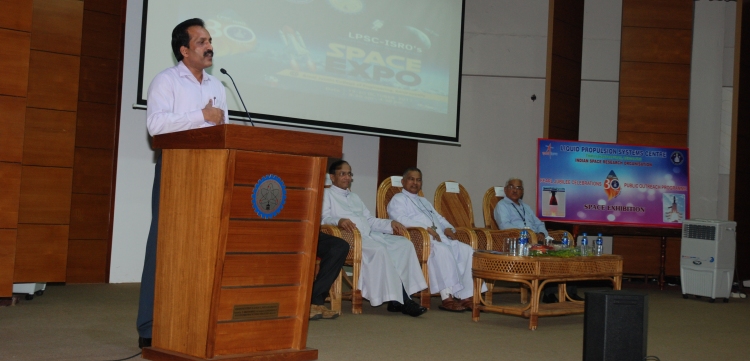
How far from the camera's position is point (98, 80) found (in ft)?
18.9

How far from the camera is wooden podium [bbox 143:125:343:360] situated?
2.69 metres

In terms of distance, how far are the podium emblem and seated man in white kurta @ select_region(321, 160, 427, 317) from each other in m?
2.14

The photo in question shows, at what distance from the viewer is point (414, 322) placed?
15.2ft

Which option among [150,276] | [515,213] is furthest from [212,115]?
[515,213]

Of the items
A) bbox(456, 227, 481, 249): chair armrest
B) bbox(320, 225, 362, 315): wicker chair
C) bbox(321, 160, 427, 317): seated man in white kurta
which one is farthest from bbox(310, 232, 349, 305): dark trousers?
bbox(456, 227, 481, 249): chair armrest

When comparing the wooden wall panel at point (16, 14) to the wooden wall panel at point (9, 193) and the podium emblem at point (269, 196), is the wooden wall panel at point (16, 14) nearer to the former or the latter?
the wooden wall panel at point (9, 193)

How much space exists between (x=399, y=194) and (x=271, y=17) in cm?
169

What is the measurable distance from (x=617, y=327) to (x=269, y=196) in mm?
1499

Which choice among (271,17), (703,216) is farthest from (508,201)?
(703,216)

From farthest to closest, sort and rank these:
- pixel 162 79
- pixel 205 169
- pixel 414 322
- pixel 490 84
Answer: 1. pixel 490 84
2. pixel 414 322
3. pixel 162 79
4. pixel 205 169

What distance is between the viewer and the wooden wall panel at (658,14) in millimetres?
8117

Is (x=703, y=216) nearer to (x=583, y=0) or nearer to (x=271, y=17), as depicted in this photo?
(x=583, y=0)

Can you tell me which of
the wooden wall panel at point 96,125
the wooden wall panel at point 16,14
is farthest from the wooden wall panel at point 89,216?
the wooden wall panel at point 16,14

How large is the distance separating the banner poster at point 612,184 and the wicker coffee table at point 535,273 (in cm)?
214
